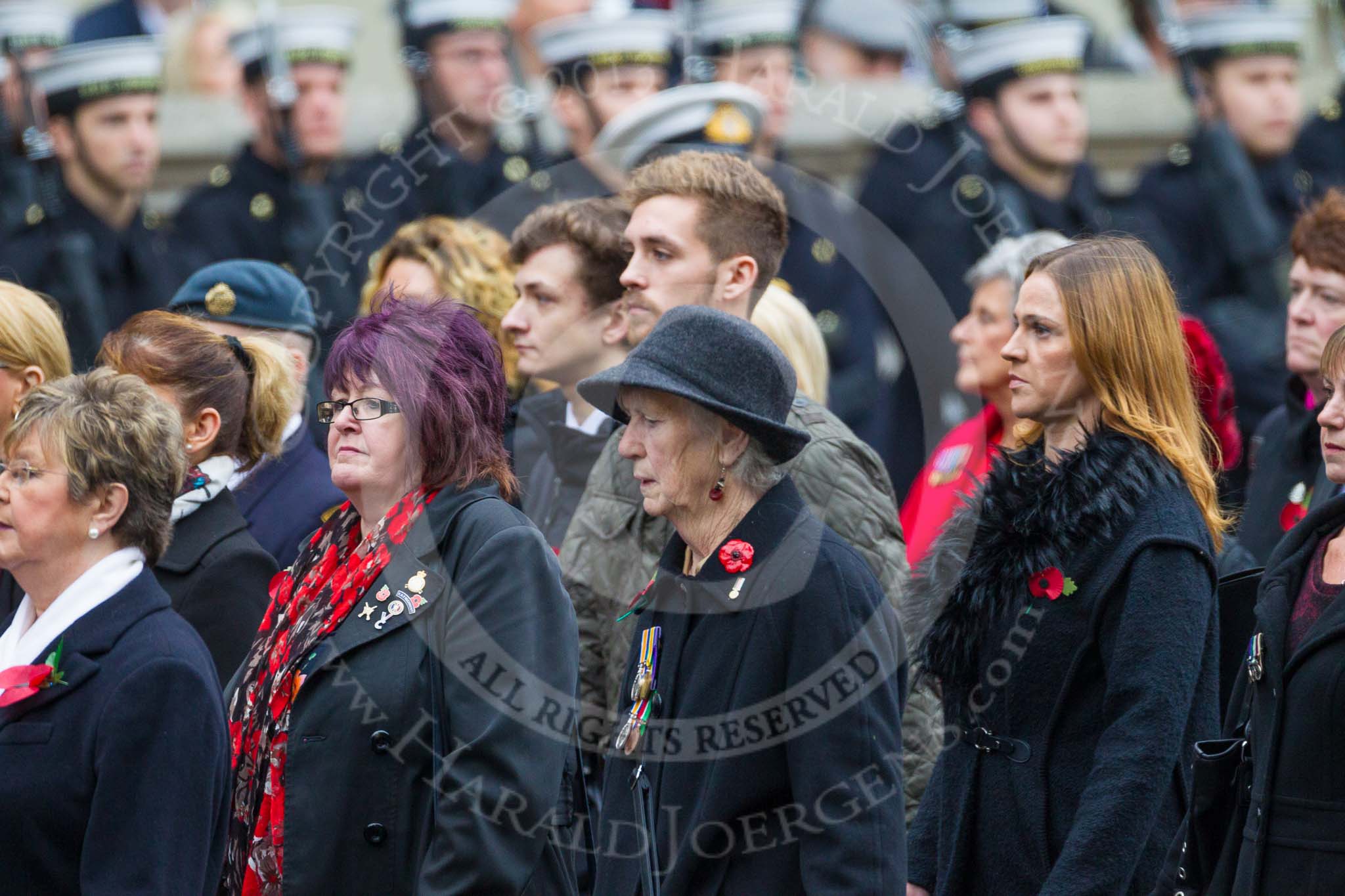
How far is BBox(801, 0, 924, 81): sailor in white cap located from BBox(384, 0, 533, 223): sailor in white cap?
4.62 ft

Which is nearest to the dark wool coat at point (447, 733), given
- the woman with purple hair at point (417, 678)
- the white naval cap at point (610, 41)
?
the woman with purple hair at point (417, 678)

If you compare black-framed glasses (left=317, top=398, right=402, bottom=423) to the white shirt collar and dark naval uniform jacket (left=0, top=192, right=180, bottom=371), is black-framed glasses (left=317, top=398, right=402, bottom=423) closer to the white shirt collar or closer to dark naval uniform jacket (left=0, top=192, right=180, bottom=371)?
the white shirt collar

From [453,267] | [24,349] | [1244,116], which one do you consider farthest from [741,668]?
[1244,116]

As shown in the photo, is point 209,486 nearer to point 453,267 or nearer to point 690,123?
point 453,267

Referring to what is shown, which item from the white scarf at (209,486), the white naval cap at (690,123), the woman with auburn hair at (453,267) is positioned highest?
the white naval cap at (690,123)

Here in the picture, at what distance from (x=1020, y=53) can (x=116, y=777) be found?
19.4 feet

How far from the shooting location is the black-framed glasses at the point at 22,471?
3506 mm

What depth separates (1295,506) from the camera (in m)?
4.95

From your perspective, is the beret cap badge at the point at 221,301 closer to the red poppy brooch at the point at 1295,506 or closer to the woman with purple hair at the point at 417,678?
the woman with purple hair at the point at 417,678

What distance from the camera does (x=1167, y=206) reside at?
28.6 ft

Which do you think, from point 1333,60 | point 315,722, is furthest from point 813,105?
point 315,722

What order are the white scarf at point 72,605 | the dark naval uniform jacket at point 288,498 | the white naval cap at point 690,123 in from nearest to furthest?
the white scarf at point 72,605, the dark naval uniform jacket at point 288,498, the white naval cap at point 690,123

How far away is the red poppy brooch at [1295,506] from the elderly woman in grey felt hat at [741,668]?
1801 millimetres

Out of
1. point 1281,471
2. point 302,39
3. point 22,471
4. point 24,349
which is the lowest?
point 1281,471
